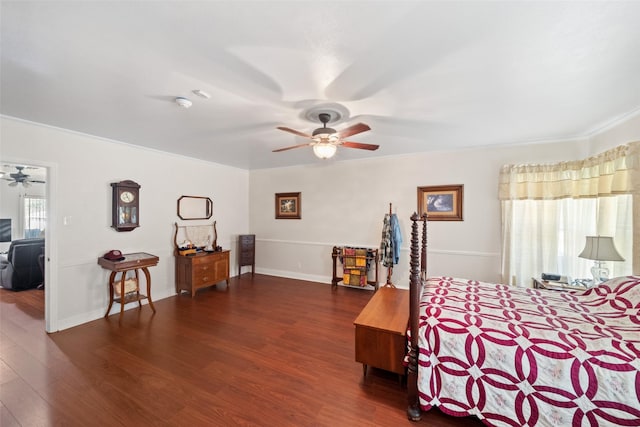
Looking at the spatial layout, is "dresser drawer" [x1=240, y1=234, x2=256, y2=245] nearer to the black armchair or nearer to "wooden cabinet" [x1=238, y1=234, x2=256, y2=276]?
"wooden cabinet" [x1=238, y1=234, x2=256, y2=276]

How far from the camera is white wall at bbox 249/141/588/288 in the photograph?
3.92 meters

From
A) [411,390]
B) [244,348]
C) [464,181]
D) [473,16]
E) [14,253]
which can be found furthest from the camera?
[14,253]

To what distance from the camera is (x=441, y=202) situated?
4242 millimetres

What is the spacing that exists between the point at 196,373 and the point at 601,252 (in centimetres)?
423

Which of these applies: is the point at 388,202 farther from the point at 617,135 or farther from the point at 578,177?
the point at 617,135

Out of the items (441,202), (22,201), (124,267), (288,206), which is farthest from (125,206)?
(22,201)

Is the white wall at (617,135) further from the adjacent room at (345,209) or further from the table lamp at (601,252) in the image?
the table lamp at (601,252)

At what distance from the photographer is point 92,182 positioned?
11.1ft

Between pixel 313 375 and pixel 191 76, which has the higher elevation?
pixel 191 76

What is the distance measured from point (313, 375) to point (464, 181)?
3.67 m

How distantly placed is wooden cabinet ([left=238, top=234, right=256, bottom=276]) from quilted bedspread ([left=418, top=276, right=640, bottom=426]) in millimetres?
4318

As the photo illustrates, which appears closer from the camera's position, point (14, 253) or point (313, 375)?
point (313, 375)

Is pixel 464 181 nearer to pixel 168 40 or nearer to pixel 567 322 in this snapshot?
pixel 567 322

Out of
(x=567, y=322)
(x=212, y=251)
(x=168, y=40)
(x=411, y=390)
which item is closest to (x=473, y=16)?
(x=168, y=40)
